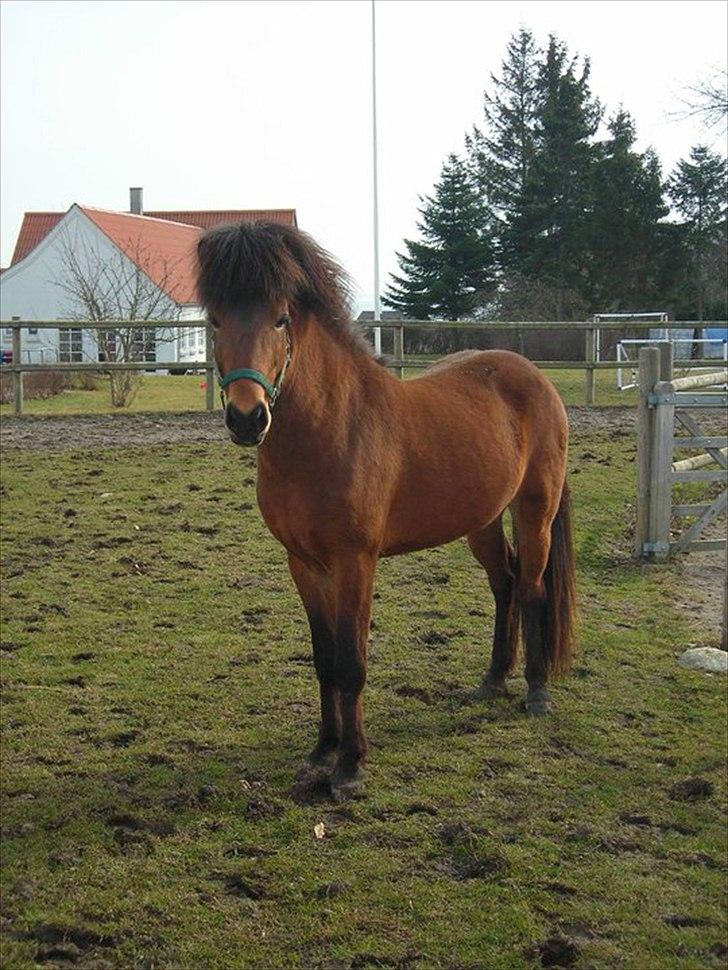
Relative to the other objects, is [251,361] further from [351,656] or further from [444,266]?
[444,266]

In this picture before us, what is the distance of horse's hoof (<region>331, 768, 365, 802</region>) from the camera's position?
382cm

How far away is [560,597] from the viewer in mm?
4969

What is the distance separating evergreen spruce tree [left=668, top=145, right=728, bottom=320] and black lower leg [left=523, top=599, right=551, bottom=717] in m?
30.9

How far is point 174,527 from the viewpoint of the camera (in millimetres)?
8289

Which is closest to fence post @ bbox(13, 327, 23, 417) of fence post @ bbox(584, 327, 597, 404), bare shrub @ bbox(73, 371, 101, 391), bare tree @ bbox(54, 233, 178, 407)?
bare tree @ bbox(54, 233, 178, 407)

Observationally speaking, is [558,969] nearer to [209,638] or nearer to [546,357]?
[209,638]

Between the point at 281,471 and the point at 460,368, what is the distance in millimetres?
1304

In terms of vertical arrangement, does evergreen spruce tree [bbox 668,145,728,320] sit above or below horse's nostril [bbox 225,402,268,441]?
above

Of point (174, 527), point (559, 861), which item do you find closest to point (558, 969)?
point (559, 861)

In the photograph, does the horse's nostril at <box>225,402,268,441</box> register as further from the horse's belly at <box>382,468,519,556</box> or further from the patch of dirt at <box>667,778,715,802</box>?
the patch of dirt at <box>667,778,715,802</box>

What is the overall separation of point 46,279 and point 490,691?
36.5 meters

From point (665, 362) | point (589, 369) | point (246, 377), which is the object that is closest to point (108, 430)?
point (589, 369)

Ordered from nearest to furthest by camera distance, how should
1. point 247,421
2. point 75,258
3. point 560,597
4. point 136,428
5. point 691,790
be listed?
point 247,421 < point 691,790 < point 560,597 < point 136,428 < point 75,258

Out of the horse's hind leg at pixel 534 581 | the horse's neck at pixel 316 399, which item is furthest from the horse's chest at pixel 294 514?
the horse's hind leg at pixel 534 581
